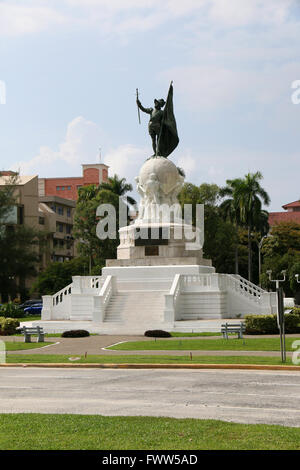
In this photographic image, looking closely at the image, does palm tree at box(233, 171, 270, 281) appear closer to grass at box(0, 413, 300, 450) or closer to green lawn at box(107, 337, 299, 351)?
green lawn at box(107, 337, 299, 351)

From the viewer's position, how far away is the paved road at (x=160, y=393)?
11766mm

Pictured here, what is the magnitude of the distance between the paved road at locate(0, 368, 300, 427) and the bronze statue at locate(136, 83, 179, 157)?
29774 mm

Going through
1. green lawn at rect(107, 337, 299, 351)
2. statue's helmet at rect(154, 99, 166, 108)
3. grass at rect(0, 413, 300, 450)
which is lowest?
green lawn at rect(107, 337, 299, 351)

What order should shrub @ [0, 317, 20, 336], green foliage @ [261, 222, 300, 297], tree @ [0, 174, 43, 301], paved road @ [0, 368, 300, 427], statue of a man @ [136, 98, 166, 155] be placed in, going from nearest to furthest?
paved road @ [0, 368, 300, 427] → tree @ [0, 174, 43, 301] → shrub @ [0, 317, 20, 336] → statue of a man @ [136, 98, 166, 155] → green foliage @ [261, 222, 300, 297]

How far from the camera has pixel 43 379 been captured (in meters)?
17.3

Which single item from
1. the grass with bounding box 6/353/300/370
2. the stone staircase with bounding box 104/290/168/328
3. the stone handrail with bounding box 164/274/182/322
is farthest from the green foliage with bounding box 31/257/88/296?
the grass with bounding box 6/353/300/370

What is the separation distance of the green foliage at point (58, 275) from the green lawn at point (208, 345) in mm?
42532

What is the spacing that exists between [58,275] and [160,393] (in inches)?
2334

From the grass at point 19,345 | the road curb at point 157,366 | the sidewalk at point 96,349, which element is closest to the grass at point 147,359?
the road curb at point 157,366

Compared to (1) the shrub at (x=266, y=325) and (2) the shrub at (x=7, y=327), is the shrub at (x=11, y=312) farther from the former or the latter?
(1) the shrub at (x=266, y=325)

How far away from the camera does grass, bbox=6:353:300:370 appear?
66.0 ft

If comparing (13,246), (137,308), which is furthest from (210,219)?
(13,246)
